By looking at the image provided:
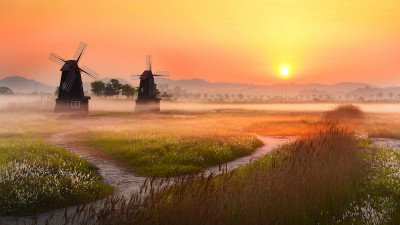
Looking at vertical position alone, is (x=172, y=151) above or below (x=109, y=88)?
below

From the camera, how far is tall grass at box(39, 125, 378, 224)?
5.82 meters

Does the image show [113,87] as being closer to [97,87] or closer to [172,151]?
[97,87]

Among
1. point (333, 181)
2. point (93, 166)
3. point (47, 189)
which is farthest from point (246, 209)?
point (93, 166)

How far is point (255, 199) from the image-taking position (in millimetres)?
6781

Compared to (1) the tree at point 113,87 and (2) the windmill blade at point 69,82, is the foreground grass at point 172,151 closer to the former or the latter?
(2) the windmill blade at point 69,82

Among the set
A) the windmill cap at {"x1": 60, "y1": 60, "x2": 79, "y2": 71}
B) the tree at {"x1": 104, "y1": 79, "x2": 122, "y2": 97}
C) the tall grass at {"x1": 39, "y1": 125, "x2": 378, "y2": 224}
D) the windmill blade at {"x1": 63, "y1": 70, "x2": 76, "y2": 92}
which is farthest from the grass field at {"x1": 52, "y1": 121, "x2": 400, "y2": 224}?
the tree at {"x1": 104, "y1": 79, "x2": 122, "y2": 97}

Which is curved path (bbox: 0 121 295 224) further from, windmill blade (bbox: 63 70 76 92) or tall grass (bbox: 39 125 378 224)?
windmill blade (bbox: 63 70 76 92)

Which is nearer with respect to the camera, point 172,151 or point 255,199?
point 255,199

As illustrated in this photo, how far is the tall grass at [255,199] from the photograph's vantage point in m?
5.82

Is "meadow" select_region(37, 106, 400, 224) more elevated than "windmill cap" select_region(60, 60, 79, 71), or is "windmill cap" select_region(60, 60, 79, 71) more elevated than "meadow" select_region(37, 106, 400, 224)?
"windmill cap" select_region(60, 60, 79, 71)

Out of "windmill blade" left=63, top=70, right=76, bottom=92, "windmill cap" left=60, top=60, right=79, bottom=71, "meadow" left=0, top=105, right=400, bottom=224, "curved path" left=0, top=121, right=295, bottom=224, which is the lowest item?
"curved path" left=0, top=121, right=295, bottom=224

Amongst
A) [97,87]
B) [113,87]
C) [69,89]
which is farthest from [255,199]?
[97,87]

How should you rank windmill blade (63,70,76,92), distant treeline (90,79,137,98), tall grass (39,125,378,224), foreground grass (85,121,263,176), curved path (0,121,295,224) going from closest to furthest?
tall grass (39,125,378,224) < curved path (0,121,295,224) < foreground grass (85,121,263,176) < windmill blade (63,70,76,92) < distant treeline (90,79,137,98)

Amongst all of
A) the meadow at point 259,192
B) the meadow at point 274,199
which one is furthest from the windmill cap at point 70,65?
the meadow at point 274,199
